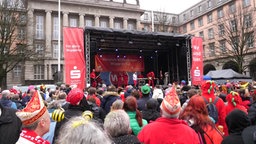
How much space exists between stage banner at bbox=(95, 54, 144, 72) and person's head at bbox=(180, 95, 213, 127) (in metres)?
16.2

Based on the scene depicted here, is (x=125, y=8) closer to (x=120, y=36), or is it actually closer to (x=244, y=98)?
(x=120, y=36)

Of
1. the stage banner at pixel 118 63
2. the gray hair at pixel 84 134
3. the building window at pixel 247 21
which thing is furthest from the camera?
the building window at pixel 247 21

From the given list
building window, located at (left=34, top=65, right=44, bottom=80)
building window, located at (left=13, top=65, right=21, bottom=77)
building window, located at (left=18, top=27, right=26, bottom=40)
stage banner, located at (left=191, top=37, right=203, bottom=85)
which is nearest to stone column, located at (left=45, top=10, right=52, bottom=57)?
building window, located at (left=34, top=65, right=44, bottom=80)

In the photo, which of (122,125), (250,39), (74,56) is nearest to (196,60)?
(74,56)

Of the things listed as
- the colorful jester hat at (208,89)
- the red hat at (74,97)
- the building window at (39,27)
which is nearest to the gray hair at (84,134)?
the red hat at (74,97)

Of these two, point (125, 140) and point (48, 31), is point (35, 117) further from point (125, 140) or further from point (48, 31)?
point (48, 31)

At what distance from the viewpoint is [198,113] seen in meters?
3.17

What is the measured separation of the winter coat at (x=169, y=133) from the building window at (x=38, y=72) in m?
39.4

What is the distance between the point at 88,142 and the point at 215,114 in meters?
3.67

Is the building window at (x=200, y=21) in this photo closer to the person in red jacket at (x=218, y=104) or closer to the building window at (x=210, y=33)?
the building window at (x=210, y=33)

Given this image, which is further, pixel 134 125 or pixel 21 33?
pixel 21 33

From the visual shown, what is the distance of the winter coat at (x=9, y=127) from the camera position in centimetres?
192

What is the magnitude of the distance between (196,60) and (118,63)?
7293 mm

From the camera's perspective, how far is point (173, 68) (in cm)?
1722
